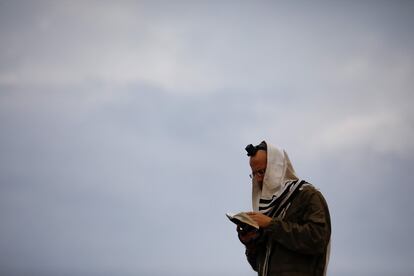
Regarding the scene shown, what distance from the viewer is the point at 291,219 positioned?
182 inches

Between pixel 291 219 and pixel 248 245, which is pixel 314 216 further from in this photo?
pixel 248 245

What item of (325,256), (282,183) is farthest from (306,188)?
(325,256)

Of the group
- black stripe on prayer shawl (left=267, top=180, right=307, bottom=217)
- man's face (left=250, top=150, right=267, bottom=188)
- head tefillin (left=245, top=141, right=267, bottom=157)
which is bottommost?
black stripe on prayer shawl (left=267, top=180, right=307, bottom=217)

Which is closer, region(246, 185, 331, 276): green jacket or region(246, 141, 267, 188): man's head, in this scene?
region(246, 185, 331, 276): green jacket

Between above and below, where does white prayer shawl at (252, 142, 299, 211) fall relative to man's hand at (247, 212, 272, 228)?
above

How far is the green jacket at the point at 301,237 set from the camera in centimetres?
441

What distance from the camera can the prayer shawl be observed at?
4.64m

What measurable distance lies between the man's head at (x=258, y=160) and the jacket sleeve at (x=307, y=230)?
0.38 meters

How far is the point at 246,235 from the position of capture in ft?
15.1

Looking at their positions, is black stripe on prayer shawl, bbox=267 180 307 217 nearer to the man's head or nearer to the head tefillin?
the man's head

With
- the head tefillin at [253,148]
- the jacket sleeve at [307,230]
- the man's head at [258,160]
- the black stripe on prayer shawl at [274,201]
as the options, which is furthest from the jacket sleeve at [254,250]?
the head tefillin at [253,148]

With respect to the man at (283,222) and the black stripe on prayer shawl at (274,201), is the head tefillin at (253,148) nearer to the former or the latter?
the man at (283,222)

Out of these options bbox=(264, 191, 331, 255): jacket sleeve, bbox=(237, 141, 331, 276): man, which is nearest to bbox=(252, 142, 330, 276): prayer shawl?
bbox=(237, 141, 331, 276): man

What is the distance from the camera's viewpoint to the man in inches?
174
